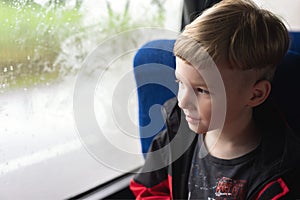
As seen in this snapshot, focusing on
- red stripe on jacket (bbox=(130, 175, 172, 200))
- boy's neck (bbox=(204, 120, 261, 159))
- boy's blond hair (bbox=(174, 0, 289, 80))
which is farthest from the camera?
red stripe on jacket (bbox=(130, 175, 172, 200))

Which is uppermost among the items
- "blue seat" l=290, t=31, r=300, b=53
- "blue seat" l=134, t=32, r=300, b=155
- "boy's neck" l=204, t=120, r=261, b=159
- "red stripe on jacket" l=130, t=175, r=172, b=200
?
"blue seat" l=290, t=31, r=300, b=53

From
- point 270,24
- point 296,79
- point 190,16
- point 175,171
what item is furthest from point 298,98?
point 190,16

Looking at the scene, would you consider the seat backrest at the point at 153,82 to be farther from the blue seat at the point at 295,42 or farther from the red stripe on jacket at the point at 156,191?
the blue seat at the point at 295,42

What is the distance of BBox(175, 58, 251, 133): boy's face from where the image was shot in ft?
2.74

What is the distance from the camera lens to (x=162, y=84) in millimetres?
1142

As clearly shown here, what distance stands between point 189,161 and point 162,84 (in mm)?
253

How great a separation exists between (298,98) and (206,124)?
28 centimetres

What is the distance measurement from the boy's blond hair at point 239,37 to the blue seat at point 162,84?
0.14 m

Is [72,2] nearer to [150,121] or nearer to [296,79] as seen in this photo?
[150,121]

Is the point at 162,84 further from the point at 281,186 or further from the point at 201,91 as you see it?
the point at 281,186

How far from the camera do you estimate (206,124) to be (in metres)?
0.89

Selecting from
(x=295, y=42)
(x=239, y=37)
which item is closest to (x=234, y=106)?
(x=239, y=37)

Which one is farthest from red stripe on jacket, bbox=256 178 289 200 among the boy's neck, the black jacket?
the boy's neck

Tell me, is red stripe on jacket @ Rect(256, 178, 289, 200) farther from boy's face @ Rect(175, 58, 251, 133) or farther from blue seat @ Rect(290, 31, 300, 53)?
blue seat @ Rect(290, 31, 300, 53)
